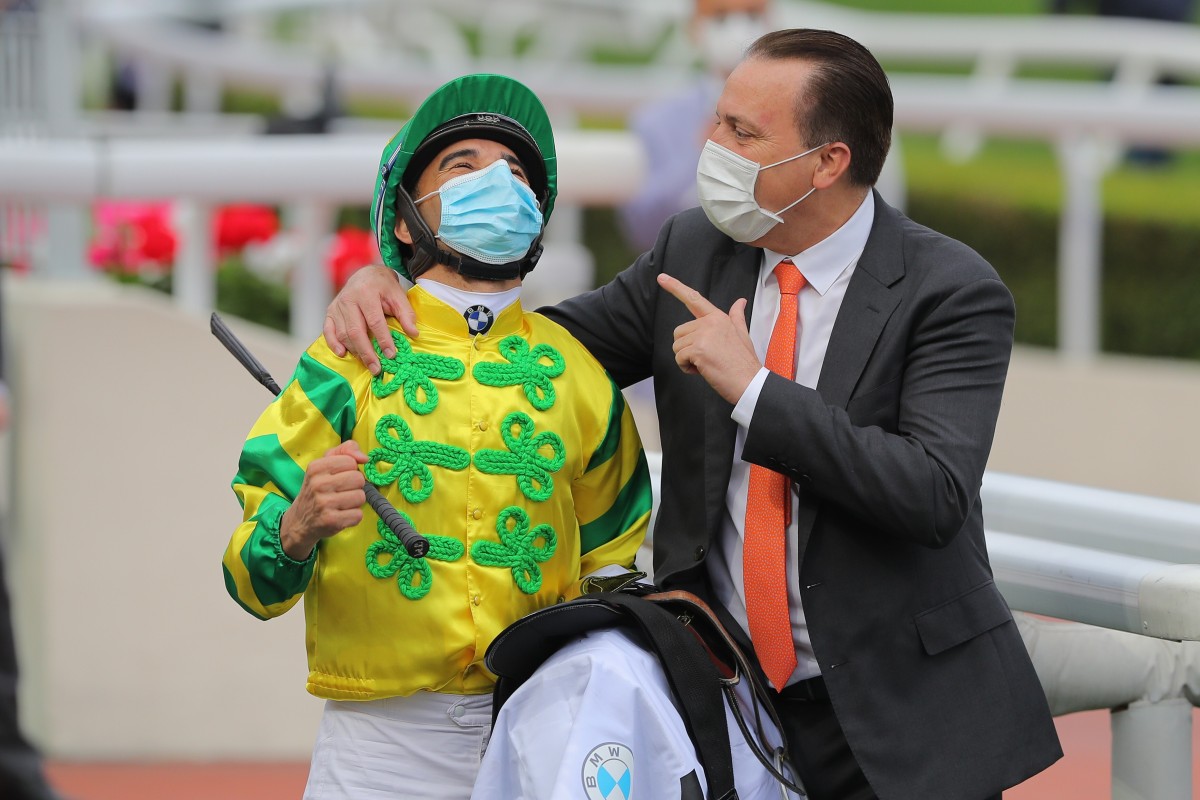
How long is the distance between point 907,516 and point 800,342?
36 centimetres

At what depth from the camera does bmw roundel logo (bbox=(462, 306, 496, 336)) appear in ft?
9.41

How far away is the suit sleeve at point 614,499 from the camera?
2.95 metres

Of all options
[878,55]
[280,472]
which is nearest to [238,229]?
[878,55]

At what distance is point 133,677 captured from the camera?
5336 mm

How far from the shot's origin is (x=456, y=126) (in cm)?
289

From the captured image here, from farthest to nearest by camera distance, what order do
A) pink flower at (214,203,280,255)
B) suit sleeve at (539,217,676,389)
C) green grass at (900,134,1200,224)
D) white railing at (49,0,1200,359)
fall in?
green grass at (900,134,1200,224)
pink flower at (214,203,280,255)
white railing at (49,0,1200,359)
suit sleeve at (539,217,676,389)

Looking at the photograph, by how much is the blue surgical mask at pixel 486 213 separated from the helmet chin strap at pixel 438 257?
2 centimetres

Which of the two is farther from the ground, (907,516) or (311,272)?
(907,516)

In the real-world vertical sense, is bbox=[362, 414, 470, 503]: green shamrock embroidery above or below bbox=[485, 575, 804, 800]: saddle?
above

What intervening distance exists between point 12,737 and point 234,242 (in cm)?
342

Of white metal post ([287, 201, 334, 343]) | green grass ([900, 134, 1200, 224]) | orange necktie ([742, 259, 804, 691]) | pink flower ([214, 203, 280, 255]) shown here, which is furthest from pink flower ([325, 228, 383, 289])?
green grass ([900, 134, 1200, 224])

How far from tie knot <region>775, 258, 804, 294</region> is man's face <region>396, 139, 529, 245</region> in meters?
0.44

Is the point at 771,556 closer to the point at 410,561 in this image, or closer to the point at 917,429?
the point at 917,429

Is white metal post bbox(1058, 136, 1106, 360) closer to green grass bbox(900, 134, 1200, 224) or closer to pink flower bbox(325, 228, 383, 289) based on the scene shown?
green grass bbox(900, 134, 1200, 224)
